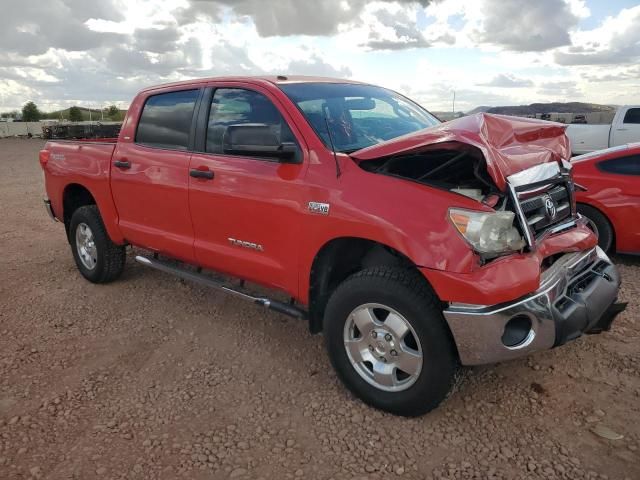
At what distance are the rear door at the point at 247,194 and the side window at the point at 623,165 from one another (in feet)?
13.2

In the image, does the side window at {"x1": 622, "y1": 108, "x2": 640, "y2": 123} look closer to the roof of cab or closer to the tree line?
the roof of cab

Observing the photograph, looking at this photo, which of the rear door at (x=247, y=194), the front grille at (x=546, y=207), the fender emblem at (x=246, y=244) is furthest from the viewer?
the fender emblem at (x=246, y=244)

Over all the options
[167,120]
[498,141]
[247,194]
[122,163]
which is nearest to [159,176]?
[167,120]

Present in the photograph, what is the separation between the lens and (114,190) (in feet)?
15.9

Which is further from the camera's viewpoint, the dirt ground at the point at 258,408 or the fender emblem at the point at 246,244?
the fender emblem at the point at 246,244

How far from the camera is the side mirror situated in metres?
3.23

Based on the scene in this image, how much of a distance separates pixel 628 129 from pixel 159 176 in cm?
1218

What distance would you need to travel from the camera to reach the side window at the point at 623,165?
5.64 metres

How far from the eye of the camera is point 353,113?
3.78 m

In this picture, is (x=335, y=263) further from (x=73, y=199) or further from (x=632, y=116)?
(x=632, y=116)

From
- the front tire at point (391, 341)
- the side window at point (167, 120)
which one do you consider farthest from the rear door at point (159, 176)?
the front tire at point (391, 341)

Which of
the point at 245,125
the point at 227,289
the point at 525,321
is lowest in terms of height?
the point at 227,289

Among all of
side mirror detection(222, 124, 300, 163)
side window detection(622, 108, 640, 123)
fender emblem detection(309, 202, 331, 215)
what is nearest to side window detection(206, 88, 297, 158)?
side mirror detection(222, 124, 300, 163)

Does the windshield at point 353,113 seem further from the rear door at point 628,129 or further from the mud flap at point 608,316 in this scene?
the rear door at point 628,129
